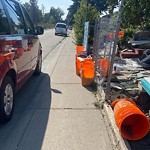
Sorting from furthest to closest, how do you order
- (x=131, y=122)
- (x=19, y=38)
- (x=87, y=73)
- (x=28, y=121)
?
1. (x=87, y=73)
2. (x=19, y=38)
3. (x=28, y=121)
4. (x=131, y=122)

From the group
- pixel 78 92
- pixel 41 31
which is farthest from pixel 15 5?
pixel 78 92

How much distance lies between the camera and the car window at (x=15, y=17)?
15.6 feet

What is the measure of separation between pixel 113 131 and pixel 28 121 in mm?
1467

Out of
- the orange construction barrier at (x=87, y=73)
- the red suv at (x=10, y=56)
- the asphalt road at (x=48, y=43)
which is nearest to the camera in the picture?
the red suv at (x=10, y=56)

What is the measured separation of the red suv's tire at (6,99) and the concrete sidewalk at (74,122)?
70 centimetres

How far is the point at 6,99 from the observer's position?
4.11 meters

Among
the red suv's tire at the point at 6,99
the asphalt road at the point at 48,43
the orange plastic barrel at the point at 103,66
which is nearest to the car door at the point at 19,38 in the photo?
the red suv's tire at the point at 6,99

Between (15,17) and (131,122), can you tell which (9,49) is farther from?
(131,122)

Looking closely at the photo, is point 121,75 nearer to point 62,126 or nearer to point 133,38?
point 62,126

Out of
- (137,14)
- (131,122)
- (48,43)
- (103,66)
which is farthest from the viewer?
(48,43)

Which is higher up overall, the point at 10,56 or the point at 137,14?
the point at 137,14

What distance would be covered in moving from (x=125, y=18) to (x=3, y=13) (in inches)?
308

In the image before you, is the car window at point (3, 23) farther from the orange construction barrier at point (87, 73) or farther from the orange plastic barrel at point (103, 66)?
the orange construction barrier at point (87, 73)

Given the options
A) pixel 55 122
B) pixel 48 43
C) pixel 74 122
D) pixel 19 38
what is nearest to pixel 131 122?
pixel 74 122
